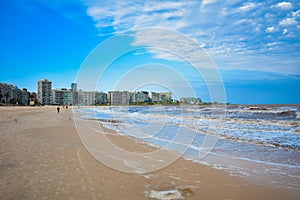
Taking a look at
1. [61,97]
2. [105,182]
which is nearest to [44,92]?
[61,97]

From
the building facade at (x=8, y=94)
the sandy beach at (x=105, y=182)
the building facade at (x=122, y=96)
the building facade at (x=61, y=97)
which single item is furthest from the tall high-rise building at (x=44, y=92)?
the sandy beach at (x=105, y=182)

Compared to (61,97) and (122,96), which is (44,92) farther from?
(122,96)

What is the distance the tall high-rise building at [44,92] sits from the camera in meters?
152

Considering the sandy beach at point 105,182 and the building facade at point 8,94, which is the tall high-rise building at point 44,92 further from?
the sandy beach at point 105,182

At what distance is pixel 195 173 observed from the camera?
525cm

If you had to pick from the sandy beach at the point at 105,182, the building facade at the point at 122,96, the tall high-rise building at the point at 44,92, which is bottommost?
the sandy beach at the point at 105,182

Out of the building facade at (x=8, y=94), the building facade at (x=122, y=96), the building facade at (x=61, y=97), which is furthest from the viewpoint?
the building facade at (x=61, y=97)

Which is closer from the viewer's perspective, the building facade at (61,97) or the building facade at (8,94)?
the building facade at (8,94)

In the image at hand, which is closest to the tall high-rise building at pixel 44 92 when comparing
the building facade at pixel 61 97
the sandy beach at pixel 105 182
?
the building facade at pixel 61 97

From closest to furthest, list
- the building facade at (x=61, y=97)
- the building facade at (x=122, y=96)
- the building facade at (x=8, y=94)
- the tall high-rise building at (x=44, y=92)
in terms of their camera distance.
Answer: the building facade at (x=122, y=96)
the building facade at (x=8, y=94)
the tall high-rise building at (x=44, y=92)
the building facade at (x=61, y=97)

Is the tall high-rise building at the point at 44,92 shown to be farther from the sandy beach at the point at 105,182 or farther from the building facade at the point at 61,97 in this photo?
the sandy beach at the point at 105,182

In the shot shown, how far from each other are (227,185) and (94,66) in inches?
265

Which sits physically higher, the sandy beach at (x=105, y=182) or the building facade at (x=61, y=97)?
the building facade at (x=61, y=97)

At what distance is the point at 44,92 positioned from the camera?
153 m
